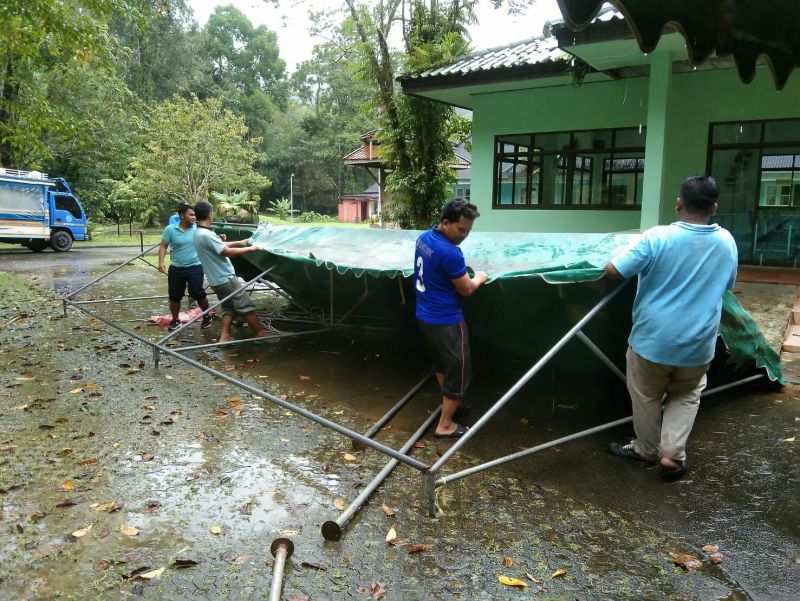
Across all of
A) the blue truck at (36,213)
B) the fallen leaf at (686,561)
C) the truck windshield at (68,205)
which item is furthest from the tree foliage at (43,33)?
the fallen leaf at (686,561)

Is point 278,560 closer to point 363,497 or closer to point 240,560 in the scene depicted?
point 240,560

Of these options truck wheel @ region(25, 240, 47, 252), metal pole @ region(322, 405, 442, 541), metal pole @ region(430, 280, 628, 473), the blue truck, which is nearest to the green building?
metal pole @ region(430, 280, 628, 473)

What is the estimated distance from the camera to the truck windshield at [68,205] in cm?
2183

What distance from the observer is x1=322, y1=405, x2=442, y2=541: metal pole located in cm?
297

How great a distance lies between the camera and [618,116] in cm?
1145

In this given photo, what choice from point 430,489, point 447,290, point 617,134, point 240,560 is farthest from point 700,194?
point 617,134

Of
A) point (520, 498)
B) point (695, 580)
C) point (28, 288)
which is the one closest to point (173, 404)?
Result: point (520, 498)

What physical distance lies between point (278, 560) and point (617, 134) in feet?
36.2

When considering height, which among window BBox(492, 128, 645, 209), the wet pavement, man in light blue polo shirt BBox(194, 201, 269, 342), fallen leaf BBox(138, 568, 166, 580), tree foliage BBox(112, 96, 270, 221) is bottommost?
the wet pavement

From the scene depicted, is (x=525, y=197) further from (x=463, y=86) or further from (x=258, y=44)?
(x=258, y=44)

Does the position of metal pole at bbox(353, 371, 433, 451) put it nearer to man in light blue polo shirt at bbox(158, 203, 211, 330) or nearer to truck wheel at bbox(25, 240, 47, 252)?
man in light blue polo shirt at bbox(158, 203, 211, 330)

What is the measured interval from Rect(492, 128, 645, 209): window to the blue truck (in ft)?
53.4

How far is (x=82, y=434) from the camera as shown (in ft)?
14.3

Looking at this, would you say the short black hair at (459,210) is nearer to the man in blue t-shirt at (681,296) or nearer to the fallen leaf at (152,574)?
the man in blue t-shirt at (681,296)
